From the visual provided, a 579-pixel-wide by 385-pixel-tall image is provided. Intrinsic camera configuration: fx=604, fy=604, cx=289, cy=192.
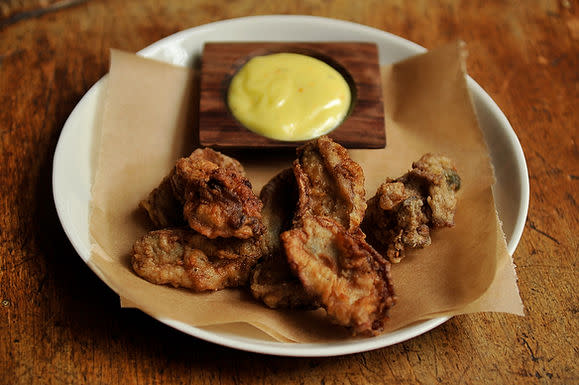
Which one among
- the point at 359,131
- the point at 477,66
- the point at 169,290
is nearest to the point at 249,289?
the point at 169,290

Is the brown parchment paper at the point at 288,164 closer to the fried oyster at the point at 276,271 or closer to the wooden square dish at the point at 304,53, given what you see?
the fried oyster at the point at 276,271

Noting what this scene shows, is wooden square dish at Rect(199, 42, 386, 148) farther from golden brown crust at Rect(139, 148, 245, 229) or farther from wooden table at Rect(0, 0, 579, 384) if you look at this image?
wooden table at Rect(0, 0, 579, 384)

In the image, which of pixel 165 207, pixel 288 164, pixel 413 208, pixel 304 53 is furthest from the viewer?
pixel 304 53

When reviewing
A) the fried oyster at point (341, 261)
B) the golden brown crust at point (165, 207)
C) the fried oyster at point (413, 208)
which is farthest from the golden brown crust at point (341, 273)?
the golden brown crust at point (165, 207)

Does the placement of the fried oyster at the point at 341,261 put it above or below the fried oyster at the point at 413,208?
above

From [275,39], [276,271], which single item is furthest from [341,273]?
[275,39]

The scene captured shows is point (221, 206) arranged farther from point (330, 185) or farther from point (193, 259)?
point (330, 185)
